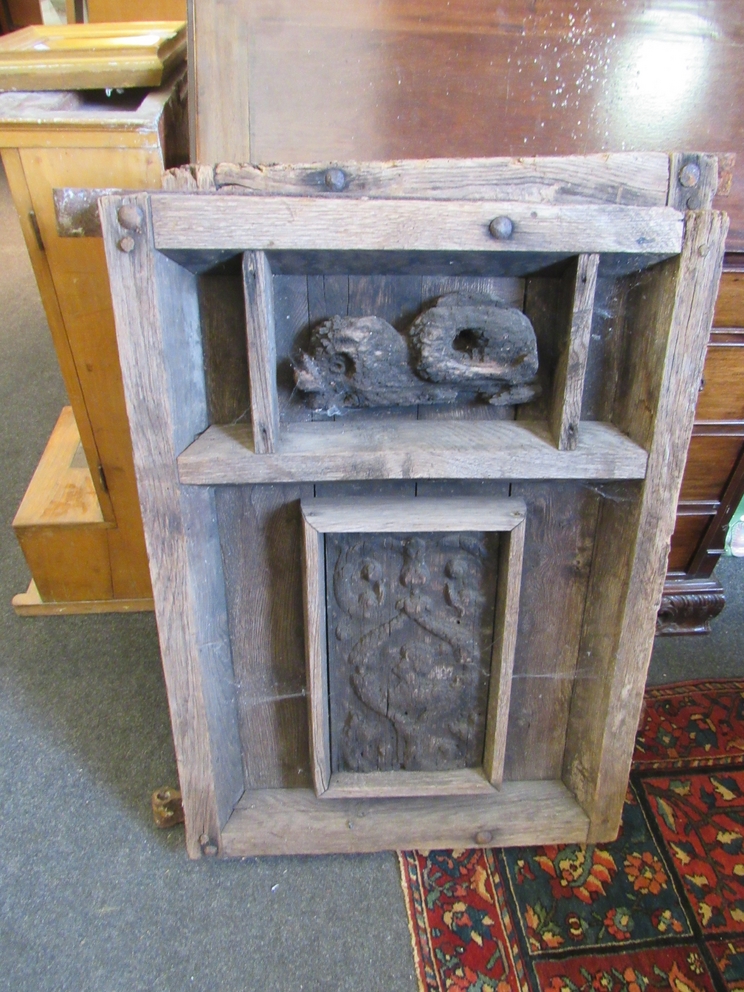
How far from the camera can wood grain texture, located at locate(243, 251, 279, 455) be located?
0.83 m

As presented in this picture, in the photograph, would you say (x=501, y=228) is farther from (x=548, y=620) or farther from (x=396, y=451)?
(x=548, y=620)

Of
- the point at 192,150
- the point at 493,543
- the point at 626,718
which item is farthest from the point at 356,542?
the point at 192,150

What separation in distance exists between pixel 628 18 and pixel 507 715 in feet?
4.29

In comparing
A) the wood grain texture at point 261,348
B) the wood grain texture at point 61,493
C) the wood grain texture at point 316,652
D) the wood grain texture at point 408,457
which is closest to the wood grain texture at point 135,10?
the wood grain texture at point 61,493

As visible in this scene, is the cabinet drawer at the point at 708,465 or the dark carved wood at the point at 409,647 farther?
the cabinet drawer at the point at 708,465

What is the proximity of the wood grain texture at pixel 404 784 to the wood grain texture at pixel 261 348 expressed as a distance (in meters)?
0.66

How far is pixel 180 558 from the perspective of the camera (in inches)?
37.4

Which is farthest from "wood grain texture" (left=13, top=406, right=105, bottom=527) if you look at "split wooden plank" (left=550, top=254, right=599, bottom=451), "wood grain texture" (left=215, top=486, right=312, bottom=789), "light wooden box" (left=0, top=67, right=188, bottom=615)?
"split wooden plank" (left=550, top=254, right=599, bottom=451)

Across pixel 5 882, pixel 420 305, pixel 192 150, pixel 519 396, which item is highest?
pixel 192 150

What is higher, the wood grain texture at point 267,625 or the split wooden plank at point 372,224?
the split wooden plank at point 372,224

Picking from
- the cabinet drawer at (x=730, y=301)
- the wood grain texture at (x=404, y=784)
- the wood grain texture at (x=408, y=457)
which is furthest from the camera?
the cabinet drawer at (x=730, y=301)

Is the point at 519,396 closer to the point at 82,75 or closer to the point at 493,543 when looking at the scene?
the point at 493,543

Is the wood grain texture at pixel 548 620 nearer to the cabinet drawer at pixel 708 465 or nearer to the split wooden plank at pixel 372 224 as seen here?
the split wooden plank at pixel 372 224

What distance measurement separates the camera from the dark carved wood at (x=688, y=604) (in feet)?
5.72
